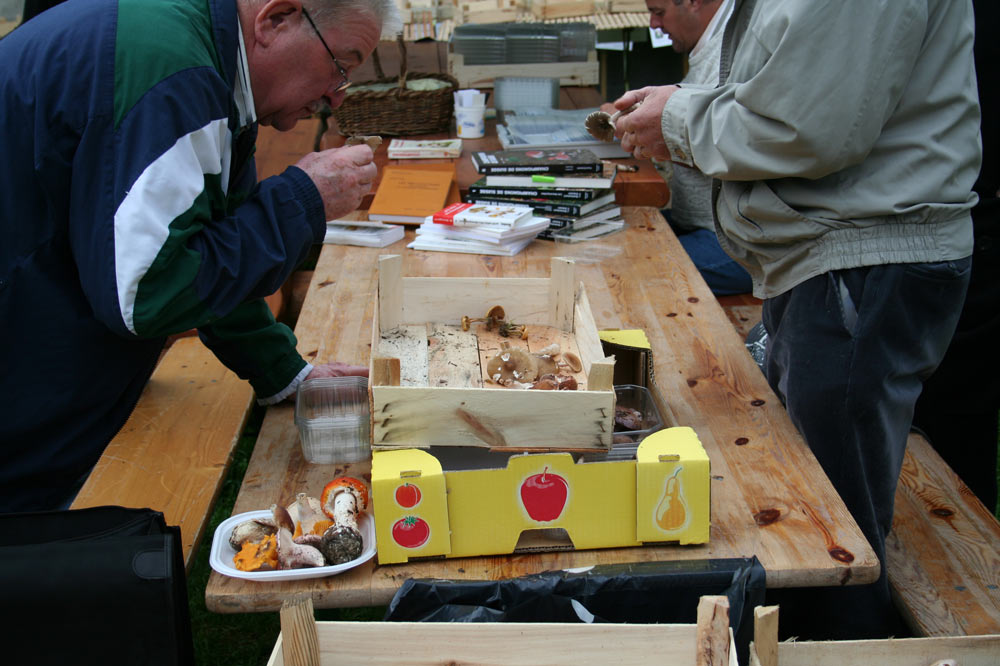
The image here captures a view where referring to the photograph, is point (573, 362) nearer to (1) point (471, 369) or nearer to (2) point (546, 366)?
(2) point (546, 366)

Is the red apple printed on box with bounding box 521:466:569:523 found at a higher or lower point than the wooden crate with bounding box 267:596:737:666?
higher

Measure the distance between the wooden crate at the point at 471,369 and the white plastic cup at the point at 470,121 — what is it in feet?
Answer: 7.85

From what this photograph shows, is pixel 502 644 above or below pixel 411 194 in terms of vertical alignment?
above

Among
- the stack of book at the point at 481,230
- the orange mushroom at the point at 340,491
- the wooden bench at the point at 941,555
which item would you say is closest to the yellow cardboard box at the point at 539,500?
the orange mushroom at the point at 340,491

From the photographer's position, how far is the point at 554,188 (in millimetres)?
3209

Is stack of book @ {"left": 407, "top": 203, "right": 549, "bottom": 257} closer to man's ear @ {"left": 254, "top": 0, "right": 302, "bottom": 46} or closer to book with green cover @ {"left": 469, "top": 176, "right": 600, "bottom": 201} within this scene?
book with green cover @ {"left": 469, "top": 176, "right": 600, "bottom": 201}

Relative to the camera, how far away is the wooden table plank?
4.78 ft

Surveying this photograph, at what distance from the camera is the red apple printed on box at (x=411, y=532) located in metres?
1.45

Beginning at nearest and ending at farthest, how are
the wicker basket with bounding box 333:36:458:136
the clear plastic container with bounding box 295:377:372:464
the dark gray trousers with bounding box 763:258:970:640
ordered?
1. the clear plastic container with bounding box 295:377:372:464
2. the dark gray trousers with bounding box 763:258:970:640
3. the wicker basket with bounding box 333:36:458:136

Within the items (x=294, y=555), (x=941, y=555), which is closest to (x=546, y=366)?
(x=294, y=555)

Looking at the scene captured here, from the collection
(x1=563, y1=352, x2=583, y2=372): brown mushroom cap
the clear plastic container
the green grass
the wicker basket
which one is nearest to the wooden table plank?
the clear plastic container

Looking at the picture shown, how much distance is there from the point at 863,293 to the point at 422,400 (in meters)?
0.99

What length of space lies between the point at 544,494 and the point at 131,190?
0.80 metres

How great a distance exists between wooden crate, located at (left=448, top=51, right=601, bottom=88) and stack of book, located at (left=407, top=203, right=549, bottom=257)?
1.99m
